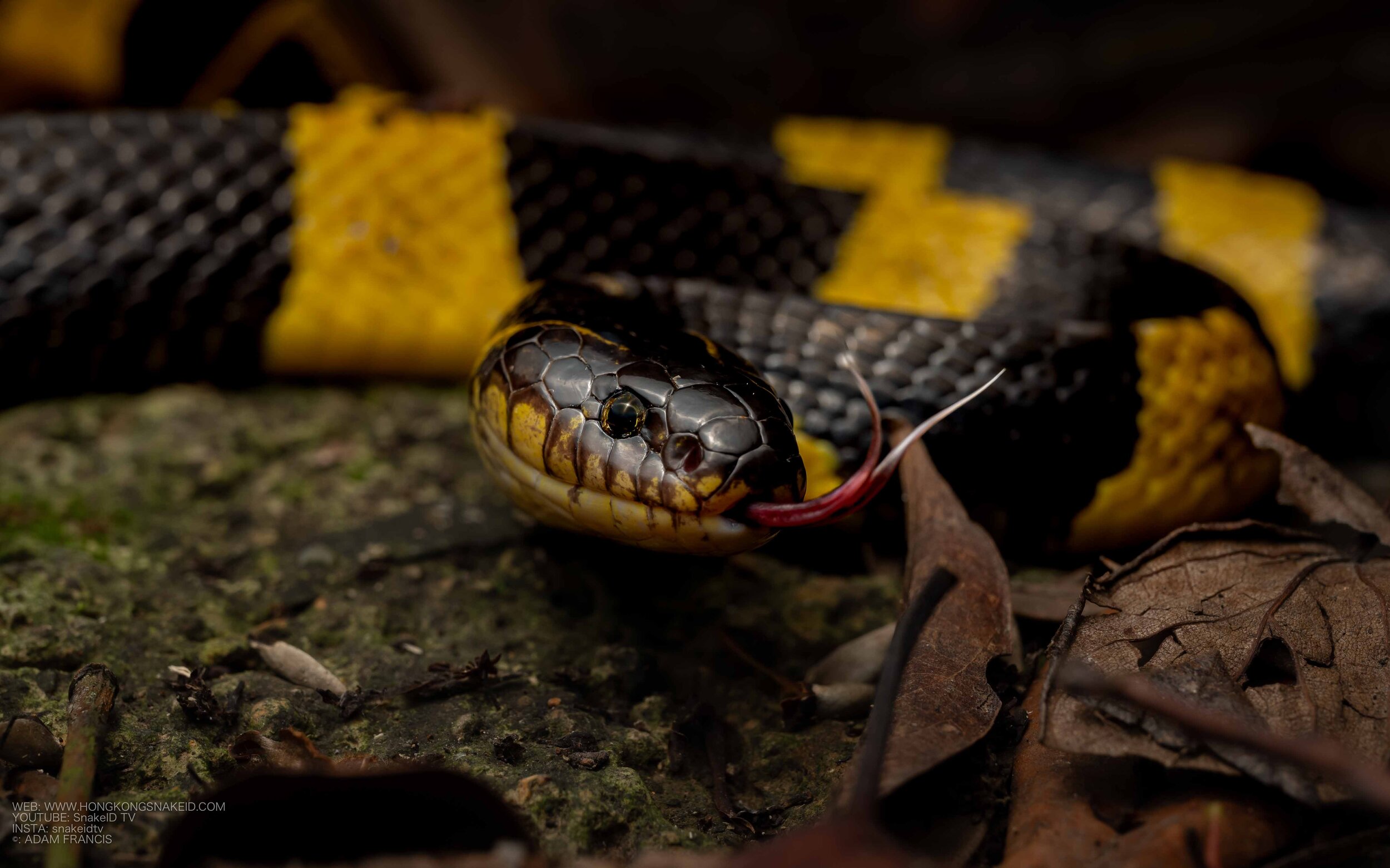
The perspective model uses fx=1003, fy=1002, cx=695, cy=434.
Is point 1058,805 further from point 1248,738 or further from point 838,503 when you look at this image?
point 838,503

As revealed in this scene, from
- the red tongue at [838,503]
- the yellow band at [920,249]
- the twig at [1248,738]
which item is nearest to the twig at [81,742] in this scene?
the red tongue at [838,503]

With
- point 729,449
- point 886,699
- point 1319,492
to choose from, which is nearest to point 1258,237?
point 1319,492

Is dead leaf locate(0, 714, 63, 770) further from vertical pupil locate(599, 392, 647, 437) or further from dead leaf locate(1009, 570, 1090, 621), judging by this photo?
dead leaf locate(1009, 570, 1090, 621)

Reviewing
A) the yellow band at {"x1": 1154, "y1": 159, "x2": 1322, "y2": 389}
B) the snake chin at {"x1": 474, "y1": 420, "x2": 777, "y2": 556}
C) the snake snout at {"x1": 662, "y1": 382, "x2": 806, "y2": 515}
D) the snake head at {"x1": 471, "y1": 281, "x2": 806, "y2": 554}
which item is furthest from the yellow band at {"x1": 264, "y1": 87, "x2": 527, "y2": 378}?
the yellow band at {"x1": 1154, "y1": 159, "x2": 1322, "y2": 389}

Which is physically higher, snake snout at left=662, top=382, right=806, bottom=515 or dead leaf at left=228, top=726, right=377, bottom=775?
snake snout at left=662, top=382, right=806, bottom=515

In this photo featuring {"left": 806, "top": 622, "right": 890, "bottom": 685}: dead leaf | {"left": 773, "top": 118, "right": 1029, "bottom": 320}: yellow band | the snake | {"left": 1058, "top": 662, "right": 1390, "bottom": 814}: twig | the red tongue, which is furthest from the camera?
{"left": 773, "top": 118, "right": 1029, "bottom": 320}: yellow band

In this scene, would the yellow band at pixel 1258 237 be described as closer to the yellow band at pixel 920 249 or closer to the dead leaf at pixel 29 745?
the yellow band at pixel 920 249

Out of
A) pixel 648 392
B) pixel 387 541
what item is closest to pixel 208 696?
pixel 387 541
